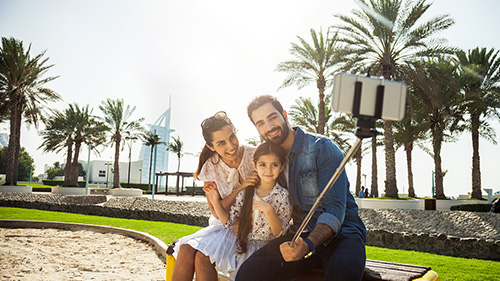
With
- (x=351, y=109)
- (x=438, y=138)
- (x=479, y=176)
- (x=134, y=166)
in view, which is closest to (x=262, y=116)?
(x=351, y=109)

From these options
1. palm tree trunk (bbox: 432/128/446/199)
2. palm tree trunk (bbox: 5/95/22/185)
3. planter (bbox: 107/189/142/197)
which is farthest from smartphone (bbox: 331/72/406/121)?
planter (bbox: 107/189/142/197)

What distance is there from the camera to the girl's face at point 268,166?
10.0 ft

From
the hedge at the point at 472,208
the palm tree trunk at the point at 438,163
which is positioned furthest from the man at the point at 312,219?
the palm tree trunk at the point at 438,163

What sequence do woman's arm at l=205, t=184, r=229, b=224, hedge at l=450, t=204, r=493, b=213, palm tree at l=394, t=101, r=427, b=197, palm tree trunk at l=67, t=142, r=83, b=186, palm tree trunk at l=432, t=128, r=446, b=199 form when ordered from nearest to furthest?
1. woman's arm at l=205, t=184, r=229, b=224
2. hedge at l=450, t=204, r=493, b=213
3. palm tree trunk at l=432, t=128, r=446, b=199
4. palm tree at l=394, t=101, r=427, b=197
5. palm tree trunk at l=67, t=142, r=83, b=186

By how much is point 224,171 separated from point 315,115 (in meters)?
28.1

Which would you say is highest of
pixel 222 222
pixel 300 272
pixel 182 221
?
pixel 222 222

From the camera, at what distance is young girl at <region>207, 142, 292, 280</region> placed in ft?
9.91

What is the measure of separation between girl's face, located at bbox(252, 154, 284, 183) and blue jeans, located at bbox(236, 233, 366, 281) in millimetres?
501

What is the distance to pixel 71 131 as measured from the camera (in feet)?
143

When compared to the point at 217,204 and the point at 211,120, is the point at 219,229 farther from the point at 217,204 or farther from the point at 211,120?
the point at 211,120

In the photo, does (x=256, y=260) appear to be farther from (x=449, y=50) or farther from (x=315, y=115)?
(x=315, y=115)

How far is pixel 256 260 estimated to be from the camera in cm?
273

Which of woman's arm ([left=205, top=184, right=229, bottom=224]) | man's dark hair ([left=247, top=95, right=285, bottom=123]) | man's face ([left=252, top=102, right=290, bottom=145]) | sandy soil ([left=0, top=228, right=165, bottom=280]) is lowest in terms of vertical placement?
sandy soil ([left=0, top=228, right=165, bottom=280])

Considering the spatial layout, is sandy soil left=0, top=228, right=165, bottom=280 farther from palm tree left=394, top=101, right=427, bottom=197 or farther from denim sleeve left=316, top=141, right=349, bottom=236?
palm tree left=394, top=101, right=427, bottom=197
